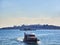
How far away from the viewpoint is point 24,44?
341 inches

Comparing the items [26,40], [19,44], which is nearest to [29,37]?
[26,40]

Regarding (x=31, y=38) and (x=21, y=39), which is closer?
(x=31, y=38)

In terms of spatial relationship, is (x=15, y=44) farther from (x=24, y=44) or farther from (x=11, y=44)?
(x=24, y=44)

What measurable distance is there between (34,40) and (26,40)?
13.4 inches

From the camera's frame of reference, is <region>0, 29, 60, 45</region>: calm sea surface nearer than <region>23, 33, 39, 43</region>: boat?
No

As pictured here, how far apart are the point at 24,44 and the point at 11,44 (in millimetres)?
1047

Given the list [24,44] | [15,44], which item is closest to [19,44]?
[15,44]

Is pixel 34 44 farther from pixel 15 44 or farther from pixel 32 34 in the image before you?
pixel 15 44

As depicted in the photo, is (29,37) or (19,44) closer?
(29,37)

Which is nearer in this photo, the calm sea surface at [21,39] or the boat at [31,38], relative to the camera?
the boat at [31,38]

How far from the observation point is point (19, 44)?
30.9 feet

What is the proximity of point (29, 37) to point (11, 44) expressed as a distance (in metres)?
1.18

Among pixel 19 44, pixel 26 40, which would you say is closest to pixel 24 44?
pixel 26 40

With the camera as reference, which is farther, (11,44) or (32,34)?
(11,44)
